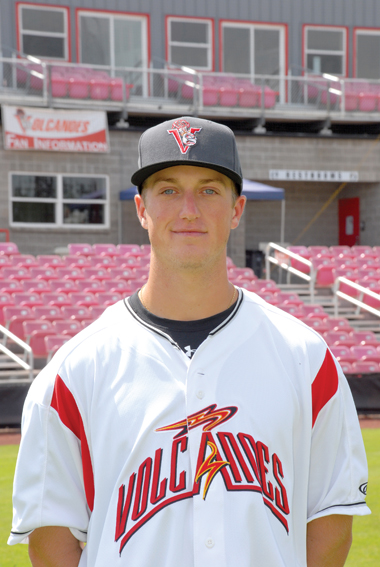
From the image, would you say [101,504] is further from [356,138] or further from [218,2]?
[218,2]

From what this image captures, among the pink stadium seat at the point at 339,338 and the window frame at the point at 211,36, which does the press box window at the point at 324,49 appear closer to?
the window frame at the point at 211,36

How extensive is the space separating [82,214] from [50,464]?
1669 cm

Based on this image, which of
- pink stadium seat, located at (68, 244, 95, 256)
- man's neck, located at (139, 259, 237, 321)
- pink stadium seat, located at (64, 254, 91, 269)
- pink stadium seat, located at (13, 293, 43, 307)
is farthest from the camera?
pink stadium seat, located at (68, 244, 95, 256)

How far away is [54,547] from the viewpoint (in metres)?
1.73

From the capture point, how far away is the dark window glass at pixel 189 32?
20.4 m

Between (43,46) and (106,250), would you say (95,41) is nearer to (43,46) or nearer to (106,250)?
(43,46)

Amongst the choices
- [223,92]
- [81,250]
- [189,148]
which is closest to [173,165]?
[189,148]

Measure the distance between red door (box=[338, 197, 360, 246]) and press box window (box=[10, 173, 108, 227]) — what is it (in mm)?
7800

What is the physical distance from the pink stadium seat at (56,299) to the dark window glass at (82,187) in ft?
20.2

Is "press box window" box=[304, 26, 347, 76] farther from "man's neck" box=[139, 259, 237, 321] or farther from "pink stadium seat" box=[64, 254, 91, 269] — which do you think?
"man's neck" box=[139, 259, 237, 321]

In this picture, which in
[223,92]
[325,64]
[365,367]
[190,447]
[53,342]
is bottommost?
[365,367]

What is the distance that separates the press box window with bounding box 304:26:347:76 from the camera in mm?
21453

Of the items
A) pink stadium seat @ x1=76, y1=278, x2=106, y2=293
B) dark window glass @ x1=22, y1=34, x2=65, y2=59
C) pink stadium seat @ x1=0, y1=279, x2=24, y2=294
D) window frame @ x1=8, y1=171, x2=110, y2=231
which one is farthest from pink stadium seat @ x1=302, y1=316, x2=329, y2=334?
dark window glass @ x1=22, y1=34, x2=65, y2=59

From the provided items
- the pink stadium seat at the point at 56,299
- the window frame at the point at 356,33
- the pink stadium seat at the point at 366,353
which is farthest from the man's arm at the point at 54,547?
the window frame at the point at 356,33
